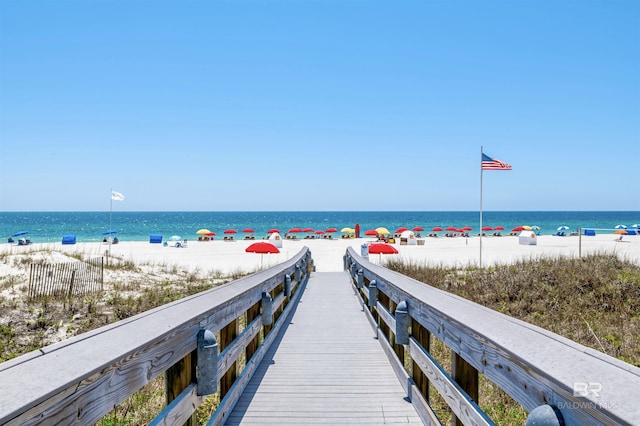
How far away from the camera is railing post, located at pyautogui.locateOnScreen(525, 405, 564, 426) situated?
1.51m

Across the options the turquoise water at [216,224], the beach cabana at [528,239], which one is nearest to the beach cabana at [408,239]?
the beach cabana at [528,239]

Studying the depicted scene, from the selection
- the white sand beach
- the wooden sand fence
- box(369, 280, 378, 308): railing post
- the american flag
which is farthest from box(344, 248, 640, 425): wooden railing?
the american flag

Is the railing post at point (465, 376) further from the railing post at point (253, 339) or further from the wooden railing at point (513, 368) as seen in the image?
the railing post at point (253, 339)

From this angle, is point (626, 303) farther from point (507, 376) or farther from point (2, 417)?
point (2, 417)

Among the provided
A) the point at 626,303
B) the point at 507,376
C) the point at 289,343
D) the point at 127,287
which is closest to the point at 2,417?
the point at 507,376

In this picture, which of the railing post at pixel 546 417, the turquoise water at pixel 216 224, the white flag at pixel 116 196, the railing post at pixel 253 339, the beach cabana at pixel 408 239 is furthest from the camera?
the turquoise water at pixel 216 224

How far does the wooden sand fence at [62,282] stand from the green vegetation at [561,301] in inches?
389

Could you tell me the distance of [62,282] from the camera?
1239 centimetres

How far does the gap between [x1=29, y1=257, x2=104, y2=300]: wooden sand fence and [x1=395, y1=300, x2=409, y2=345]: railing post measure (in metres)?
10.6

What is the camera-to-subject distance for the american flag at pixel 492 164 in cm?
2102

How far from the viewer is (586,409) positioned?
1399mm

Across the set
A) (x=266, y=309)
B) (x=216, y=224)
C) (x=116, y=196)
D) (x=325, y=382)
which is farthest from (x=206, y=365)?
(x=216, y=224)

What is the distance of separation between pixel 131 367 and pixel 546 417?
173 centimetres

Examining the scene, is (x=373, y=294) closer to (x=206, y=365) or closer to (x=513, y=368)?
(x=206, y=365)
